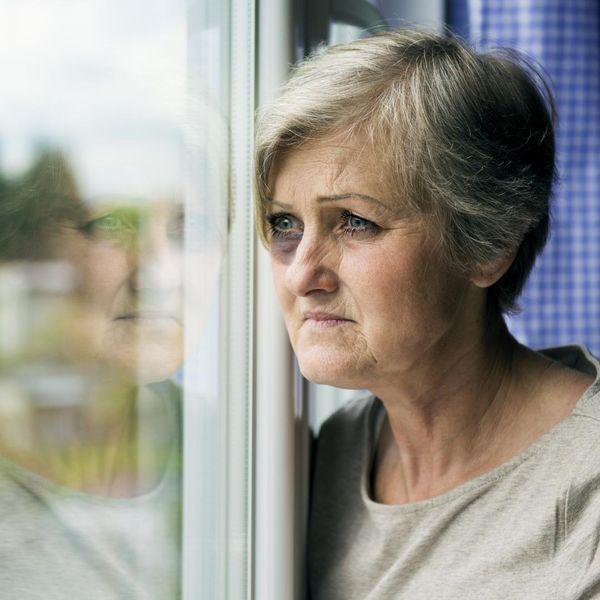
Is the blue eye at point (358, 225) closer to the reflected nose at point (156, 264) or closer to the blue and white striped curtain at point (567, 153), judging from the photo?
the reflected nose at point (156, 264)

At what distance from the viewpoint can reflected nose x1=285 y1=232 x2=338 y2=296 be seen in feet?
3.47

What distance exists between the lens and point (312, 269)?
3.48 ft

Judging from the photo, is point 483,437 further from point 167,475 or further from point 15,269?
point 15,269

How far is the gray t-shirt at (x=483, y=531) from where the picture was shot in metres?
1.05

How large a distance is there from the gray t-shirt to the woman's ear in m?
0.21

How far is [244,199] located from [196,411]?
1.02 ft

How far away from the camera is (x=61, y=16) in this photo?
71 centimetres

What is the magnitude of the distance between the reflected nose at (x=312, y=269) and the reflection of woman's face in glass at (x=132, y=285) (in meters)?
0.17

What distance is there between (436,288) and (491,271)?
10 cm

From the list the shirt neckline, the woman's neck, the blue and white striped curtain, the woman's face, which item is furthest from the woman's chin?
the blue and white striped curtain

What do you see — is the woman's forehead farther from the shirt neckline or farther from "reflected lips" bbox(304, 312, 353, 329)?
the shirt neckline

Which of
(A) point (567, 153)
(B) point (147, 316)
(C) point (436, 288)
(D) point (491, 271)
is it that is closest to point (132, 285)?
(B) point (147, 316)

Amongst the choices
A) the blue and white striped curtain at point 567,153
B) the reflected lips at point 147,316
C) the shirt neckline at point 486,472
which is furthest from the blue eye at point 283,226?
the blue and white striped curtain at point 567,153

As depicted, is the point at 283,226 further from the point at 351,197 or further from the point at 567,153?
the point at 567,153
